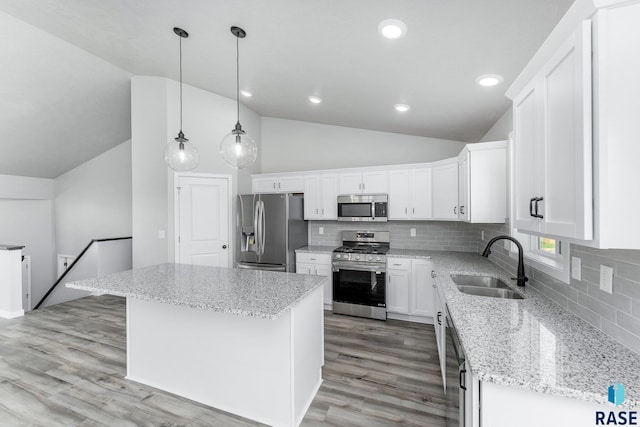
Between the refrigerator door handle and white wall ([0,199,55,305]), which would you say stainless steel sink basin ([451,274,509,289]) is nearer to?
the refrigerator door handle

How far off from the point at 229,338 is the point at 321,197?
2.77m

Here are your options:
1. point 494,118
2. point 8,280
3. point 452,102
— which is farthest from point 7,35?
point 494,118

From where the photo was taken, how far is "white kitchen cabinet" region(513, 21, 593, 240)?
0.93 metres

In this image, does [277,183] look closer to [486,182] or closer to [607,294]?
[486,182]

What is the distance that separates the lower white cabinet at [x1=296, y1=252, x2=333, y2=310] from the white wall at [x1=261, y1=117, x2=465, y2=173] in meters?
1.62

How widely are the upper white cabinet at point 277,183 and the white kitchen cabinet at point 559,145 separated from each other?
136 inches

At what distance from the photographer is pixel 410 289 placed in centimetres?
376

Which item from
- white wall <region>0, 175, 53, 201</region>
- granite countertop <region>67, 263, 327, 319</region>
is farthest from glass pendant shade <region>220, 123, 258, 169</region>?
white wall <region>0, 175, 53, 201</region>

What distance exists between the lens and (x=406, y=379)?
2.49 meters

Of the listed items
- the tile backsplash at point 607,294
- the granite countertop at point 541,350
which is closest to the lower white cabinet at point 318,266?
Result: the granite countertop at point 541,350

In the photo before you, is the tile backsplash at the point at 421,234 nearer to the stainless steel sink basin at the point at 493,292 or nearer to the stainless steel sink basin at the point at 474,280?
the stainless steel sink basin at the point at 474,280

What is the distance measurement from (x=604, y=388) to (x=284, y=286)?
1773mm

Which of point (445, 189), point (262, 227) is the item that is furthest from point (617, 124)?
point (262, 227)

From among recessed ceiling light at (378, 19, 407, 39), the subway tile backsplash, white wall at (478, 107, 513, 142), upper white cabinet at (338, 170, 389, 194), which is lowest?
the subway tile backsplash
